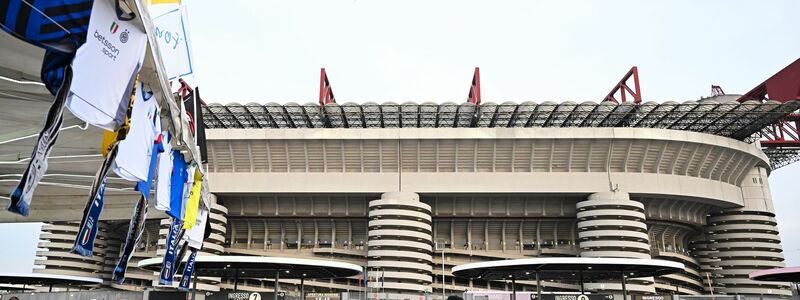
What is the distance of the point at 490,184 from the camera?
59.9m

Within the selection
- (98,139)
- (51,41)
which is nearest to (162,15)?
(98,139)

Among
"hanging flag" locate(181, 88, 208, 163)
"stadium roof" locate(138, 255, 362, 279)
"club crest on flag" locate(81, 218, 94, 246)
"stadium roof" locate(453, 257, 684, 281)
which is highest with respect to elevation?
"hanging flag" locate(181, 88, 208, 163)

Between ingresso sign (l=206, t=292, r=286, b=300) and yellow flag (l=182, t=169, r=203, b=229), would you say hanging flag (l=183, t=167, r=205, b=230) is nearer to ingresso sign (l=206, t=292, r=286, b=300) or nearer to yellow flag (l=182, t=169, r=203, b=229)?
yellow flag (l=182, t=169, r=203, b=229)

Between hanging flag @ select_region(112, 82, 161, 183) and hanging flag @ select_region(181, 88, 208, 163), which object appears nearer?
hanging flag @ select_region(112, 82, 161, 183)

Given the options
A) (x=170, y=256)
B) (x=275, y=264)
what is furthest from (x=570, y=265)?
(x=170, y=256)

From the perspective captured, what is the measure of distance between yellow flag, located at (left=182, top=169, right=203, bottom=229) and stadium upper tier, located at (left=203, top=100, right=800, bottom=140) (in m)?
39.6

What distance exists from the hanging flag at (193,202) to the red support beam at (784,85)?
2623 inches

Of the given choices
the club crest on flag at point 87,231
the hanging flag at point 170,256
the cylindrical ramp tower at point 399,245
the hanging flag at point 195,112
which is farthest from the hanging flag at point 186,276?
the cylindrical ramp tower at point 399,245

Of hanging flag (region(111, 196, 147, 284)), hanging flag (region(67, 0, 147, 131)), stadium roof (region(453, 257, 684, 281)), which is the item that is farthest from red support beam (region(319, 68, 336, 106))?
hanging flag (region(67, 0, 147, 131))

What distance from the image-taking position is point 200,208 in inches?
795

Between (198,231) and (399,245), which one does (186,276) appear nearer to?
(198,231)

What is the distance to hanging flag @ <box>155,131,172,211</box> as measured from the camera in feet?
43.5

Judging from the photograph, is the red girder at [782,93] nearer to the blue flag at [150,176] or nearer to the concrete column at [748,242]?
the concrete column at [748,242]

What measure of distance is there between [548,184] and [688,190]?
1586 cm
